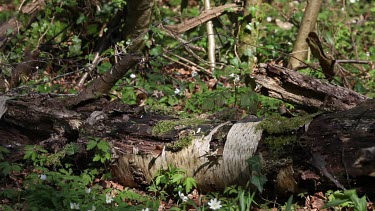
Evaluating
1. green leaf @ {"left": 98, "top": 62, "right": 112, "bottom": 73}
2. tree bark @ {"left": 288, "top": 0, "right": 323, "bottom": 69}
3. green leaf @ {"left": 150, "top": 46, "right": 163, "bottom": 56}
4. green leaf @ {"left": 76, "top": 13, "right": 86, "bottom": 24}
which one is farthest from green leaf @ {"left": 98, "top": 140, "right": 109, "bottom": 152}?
tree bark @ {"left": 288, "top": 0, "right": 323, "bottom": 69}

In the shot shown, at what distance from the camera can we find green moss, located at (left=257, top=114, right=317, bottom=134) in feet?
11.8

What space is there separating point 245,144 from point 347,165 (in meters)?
0.73

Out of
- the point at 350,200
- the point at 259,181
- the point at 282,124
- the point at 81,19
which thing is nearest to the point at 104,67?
the point at 81,19

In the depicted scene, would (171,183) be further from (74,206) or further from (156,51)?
(156,51)

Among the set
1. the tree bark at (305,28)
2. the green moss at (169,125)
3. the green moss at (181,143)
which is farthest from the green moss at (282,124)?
the tree bark at (305,28)

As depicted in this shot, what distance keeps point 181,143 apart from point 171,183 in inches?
12.0

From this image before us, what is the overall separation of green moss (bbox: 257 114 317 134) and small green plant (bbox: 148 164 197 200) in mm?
671

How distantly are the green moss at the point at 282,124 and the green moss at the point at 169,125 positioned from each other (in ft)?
2.14

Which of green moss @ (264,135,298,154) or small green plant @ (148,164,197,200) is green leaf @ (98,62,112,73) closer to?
small green plant @ (148,164,197,200)

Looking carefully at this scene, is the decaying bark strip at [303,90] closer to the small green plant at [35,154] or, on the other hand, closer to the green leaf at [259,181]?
the green leaf at [259,181]

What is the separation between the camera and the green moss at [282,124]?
141 inches

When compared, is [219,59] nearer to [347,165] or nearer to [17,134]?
[17,134]

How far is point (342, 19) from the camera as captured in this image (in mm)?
8438

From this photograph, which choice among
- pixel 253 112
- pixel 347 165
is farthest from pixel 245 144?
pixel 253 112
